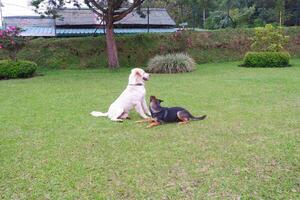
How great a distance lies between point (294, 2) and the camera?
985 inches

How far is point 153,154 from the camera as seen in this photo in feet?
12.4

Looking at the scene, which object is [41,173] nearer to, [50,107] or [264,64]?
[50,107]

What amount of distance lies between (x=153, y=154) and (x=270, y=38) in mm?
13922

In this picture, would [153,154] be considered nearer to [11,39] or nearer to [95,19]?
[11,39]

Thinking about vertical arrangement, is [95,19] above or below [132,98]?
above

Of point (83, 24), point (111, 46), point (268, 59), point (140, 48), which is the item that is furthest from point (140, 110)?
point (83, 24)

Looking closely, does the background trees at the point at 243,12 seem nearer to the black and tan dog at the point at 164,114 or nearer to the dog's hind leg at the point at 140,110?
the dog's hind leg at the point at 140,110

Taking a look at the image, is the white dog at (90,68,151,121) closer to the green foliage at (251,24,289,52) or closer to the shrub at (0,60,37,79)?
the shrub at (0,60,37,79)

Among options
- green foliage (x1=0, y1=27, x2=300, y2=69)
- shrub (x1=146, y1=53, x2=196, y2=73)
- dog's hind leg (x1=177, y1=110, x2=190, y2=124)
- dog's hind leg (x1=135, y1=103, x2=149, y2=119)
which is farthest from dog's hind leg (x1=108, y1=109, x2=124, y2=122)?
green foliage (x1=0, y1=27, x2=300, y2=69)

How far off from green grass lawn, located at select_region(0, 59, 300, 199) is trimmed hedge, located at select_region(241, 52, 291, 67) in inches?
337

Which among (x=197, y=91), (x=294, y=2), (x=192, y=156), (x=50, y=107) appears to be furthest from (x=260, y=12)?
(x=192, y=156)

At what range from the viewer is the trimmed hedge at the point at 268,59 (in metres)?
15.0

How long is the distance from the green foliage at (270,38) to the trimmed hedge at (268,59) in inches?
37.0

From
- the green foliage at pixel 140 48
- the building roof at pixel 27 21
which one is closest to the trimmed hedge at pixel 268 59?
the green foliage at pixel 140 48
